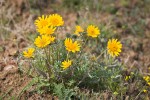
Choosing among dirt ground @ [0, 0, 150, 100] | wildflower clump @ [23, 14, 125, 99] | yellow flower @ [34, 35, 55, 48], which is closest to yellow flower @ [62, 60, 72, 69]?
wildflower clump @ [23, 14, 125, 99]

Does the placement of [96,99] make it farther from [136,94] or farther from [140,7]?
[140,7]

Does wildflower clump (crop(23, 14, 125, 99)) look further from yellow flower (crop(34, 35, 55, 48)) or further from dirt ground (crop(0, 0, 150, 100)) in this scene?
dirt ground (crop(0, 0, 150, 100))

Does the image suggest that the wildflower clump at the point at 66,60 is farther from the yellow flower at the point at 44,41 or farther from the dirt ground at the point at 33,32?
the dirt ground at the point at 33,32

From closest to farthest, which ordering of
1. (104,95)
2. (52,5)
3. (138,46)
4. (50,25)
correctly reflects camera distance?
(50,25)
(104,95)
(138,46)
(52,5)

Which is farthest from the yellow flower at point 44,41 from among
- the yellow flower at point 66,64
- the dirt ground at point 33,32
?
the dirt ground at point 33,32

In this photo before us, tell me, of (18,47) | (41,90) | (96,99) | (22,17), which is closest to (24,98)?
(41,90)
